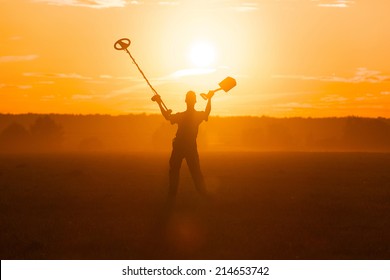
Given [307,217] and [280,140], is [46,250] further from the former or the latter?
[280,140]

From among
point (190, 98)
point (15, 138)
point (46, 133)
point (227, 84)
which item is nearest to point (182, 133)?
point (190, 98)

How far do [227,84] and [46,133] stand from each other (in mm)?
112446

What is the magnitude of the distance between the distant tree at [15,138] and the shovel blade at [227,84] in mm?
105061

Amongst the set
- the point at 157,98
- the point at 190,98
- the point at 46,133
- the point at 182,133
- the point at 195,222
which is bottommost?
the point at 195,222

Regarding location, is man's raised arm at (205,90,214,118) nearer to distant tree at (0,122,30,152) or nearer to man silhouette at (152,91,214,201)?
man silhouette at (152,91,214,201)

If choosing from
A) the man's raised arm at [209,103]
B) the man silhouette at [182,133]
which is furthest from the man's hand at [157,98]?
the man's raised arm at [209,103]

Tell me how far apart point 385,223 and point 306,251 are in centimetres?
365

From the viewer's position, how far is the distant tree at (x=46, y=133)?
122 meters

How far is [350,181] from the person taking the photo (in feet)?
81.3

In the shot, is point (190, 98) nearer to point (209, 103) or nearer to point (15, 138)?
point (209, 103)

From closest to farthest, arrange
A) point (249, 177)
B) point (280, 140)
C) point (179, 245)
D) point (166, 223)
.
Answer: point (179, 245) → point (166, 223) → point (249, 177) → point (280, 140)

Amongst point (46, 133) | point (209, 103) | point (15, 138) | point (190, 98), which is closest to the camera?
point (190, 98)

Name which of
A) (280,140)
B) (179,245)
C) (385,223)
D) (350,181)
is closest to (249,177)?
(350,181)

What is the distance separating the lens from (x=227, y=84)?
1614cm
